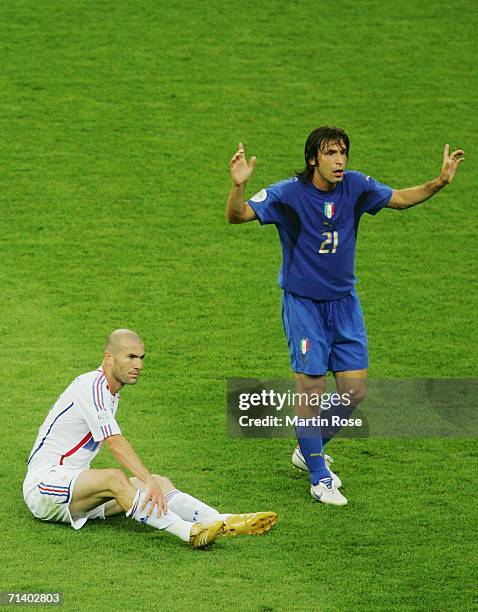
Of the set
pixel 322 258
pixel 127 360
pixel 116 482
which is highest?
pixel 322 258

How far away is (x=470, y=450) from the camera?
7.86 m

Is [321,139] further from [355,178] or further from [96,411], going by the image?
[96,411]

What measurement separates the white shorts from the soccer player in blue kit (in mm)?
1329

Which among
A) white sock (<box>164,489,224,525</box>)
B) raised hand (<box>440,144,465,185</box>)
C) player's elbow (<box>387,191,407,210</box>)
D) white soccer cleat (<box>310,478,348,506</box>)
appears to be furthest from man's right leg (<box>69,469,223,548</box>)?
raised hand (<box>440,144,465,185</box>)

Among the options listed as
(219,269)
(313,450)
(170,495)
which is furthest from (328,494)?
(219,269)

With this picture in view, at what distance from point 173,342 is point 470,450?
239cm

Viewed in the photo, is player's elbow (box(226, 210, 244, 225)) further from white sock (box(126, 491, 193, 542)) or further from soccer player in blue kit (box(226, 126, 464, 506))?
white sock (box(126, 491, 193, 542))

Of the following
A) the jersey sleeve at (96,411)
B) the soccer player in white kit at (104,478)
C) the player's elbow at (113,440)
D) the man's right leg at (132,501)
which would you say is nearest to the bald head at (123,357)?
the soccer player in white kit at (104,478)

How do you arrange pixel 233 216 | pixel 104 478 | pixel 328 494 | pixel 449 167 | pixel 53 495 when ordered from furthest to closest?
1. pixel 328 494
2. pixel 449 167
3. pixel 233 216
4. pixel 53 495
5. pixel 104 478

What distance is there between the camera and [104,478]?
6.48m

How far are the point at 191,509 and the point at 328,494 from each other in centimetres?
87

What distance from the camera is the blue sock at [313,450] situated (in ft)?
23.4

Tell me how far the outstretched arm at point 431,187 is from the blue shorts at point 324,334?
565mm

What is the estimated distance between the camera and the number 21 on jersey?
6.99 m
